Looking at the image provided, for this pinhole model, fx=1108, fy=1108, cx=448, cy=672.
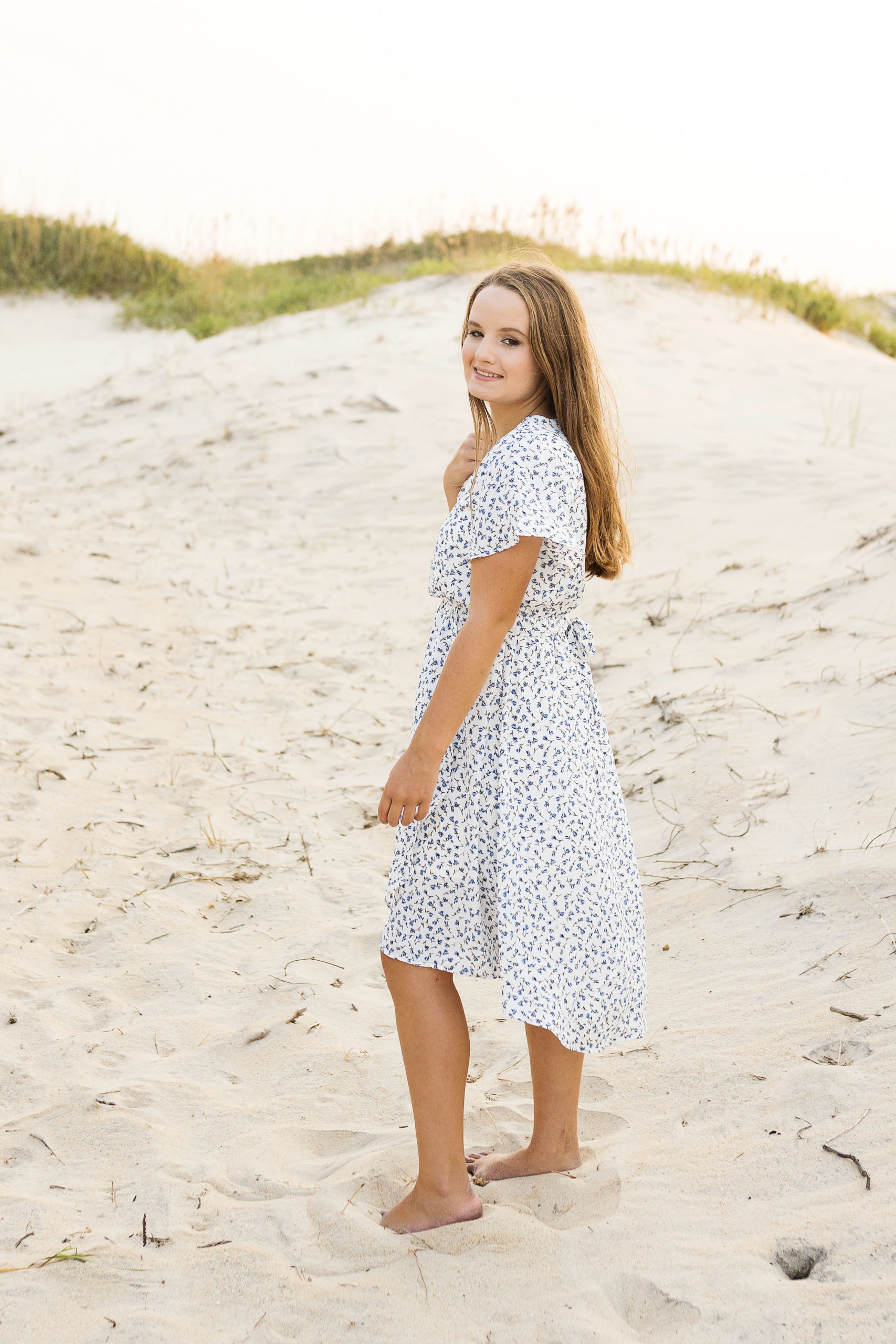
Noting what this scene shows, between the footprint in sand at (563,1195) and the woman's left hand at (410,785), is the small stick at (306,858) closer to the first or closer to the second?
the footprint in sand at (563,1195)

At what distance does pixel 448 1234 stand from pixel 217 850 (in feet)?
6.82

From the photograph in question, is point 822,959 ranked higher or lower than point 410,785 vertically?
lower

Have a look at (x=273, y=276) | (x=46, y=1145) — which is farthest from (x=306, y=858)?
(x=273, y=276)

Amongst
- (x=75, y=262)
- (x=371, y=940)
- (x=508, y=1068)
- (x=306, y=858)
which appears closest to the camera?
(x=508, y=1068)

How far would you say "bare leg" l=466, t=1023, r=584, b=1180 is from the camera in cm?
210

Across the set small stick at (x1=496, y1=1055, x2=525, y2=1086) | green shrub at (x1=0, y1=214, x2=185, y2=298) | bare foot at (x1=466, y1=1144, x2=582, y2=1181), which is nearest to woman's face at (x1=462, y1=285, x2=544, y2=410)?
bare foot at (x1=466, y1=1144, x2=582, y2=1181)

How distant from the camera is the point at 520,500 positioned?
187cm

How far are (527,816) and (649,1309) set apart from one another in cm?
81

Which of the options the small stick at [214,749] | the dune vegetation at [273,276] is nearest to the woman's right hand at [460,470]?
the small stick at [214,749]

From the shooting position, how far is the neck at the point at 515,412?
6.80 feet

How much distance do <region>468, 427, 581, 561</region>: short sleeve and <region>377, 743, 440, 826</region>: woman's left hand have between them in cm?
35

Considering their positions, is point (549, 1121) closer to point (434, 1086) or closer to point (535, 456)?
point (434, 1086)

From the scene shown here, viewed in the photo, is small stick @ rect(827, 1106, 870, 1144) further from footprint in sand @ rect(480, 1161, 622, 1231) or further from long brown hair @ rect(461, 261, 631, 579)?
long brown hair @ rect(461, 261, 631, 579)

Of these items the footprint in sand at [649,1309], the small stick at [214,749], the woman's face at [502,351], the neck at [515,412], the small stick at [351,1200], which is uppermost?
the woman's face at [502,351]
